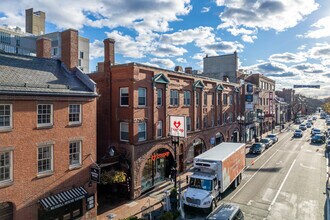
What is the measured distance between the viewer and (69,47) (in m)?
21.4

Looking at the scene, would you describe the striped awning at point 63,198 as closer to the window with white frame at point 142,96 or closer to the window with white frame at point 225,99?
the window with white frame at point 142,96

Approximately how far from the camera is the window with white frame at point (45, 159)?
16453 millimetres

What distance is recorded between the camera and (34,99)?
52.2 ft

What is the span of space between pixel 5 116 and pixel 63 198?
6.39 metres

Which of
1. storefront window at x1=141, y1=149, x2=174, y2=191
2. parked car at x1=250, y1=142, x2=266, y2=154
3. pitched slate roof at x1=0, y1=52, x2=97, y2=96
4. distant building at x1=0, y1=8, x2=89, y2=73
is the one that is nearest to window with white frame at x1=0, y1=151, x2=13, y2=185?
pitched slate roof at x1=0, y1=52, x2=97, y2=96

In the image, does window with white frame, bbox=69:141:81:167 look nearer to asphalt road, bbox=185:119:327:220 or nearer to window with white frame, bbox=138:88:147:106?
window with white frame, bbox=138:88:147:106

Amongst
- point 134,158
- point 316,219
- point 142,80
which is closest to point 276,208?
point 316,219

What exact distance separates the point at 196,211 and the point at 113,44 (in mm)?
17668

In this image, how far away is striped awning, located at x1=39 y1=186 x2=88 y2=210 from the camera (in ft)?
52.0

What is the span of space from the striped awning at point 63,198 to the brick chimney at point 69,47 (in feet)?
33.8

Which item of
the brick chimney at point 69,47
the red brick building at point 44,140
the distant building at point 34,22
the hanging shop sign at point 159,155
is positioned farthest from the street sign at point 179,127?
the distant building at point 34,22

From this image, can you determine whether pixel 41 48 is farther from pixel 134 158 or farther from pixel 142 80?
pixel 134 158

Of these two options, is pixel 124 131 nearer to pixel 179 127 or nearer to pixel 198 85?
pixel 179 127

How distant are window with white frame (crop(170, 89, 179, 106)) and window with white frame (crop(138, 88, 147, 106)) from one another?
4.82 meters
